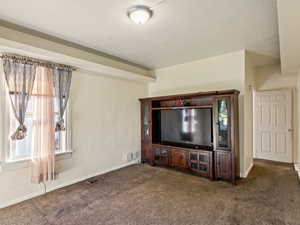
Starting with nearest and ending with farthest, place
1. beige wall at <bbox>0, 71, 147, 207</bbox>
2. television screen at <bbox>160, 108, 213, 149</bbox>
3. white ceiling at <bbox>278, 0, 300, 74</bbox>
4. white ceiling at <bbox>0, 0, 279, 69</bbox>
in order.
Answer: white ceiling at <bbox>278, 0, 300, 74</bbox> → white ceiling at <bbox>0, 0, 279, 69</bbox> → beige wall at <bbox>0, 71, 147, 207</bbox> → television screen at <bbox>160, 108, 213, 149</bbox>

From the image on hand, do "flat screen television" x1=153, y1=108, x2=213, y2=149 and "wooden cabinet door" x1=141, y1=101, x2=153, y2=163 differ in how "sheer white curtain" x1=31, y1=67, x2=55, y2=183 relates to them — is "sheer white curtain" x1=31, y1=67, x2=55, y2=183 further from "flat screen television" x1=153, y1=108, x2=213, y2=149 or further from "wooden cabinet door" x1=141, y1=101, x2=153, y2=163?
"flat screen television" x1=153, y1=108, x2=213, y2=149

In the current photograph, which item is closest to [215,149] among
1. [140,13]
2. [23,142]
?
[140,13]

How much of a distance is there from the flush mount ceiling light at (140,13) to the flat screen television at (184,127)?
2.33 metres

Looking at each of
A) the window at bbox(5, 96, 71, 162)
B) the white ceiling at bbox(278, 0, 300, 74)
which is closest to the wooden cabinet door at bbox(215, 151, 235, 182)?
the white ceiling at bbox(278, 0, 300, 74)

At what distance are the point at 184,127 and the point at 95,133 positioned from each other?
6.83 ft

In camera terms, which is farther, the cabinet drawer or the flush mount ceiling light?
the cabinet drawer

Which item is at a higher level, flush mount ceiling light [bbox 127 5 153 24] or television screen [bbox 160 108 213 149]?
flush mount ceiling light [bbox 127 5 153 24]

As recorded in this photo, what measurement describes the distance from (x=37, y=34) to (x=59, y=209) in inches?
107

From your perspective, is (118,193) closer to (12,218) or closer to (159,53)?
(12,218)

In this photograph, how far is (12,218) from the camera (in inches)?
88.5

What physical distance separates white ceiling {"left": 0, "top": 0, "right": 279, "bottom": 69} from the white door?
158 centimetres

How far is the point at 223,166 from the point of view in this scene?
3.30 metres

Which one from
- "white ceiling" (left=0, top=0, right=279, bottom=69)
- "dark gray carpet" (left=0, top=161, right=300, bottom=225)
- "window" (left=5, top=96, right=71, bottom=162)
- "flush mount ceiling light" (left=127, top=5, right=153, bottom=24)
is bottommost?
"dark gray carpet" (left=0, top=161, right=300, bottom=225)

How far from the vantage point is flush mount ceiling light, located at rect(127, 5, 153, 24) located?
208 cm
